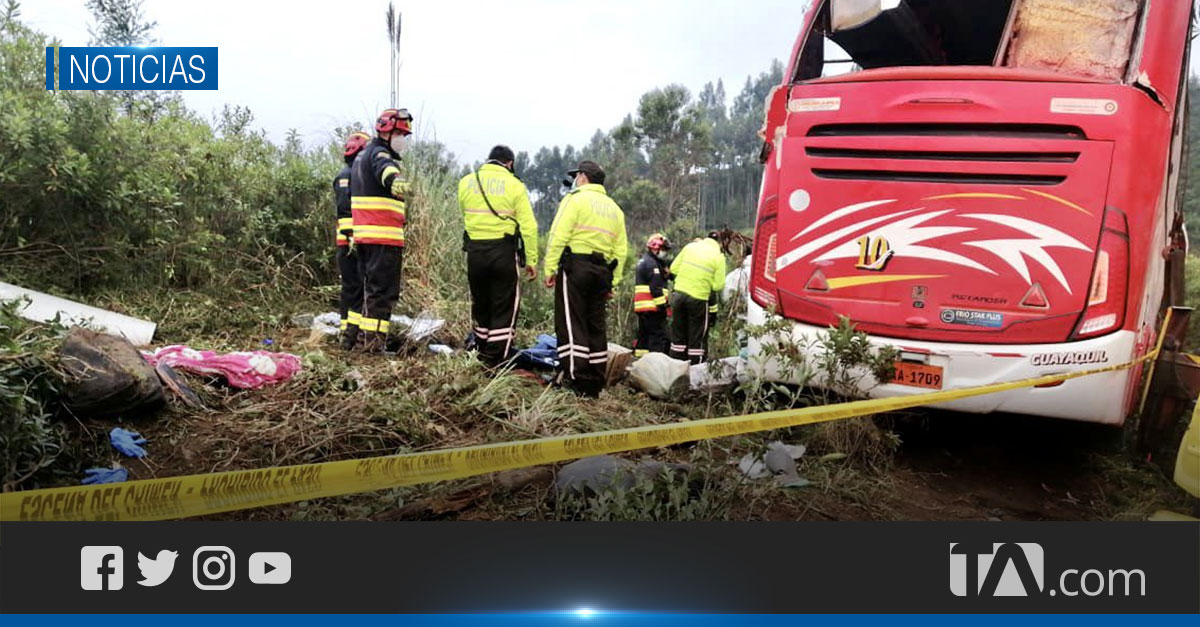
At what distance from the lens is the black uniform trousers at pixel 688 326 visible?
7227 mm

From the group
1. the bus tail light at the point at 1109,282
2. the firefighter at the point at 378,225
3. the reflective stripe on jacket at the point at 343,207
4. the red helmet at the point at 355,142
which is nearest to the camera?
the bus tail light at the point at 1109,282

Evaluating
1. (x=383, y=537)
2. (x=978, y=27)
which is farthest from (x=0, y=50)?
(x=978, y=27)

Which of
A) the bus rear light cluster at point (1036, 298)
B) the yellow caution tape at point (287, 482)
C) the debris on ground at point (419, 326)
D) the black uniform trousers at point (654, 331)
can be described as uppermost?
the bus rear light cluster at point (1036, 298)

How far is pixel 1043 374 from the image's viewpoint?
2.80 meters

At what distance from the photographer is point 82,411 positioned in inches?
102

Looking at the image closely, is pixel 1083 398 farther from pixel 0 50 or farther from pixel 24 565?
pixel 0 50

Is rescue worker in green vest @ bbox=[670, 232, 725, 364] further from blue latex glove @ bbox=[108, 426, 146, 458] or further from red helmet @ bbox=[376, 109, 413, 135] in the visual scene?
blue latex glove @ bbox=[108, 426, 146, 458]

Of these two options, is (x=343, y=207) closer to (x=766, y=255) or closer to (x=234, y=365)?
(x=234, y=365)

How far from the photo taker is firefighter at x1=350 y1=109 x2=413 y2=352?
477cm

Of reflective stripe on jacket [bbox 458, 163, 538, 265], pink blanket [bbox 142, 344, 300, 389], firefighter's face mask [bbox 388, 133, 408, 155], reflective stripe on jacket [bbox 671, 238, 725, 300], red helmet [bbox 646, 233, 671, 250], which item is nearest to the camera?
pink blanket [bbox 142, 344, 300, 389]

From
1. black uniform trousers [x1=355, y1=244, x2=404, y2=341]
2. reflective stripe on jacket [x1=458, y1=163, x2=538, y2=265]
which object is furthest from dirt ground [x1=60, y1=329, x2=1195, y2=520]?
reflective stripe on jacket [x1=458, y1=163, x2=538, y2=265]

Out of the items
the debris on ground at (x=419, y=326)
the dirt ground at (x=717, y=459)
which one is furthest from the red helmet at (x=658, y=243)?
the dirt ground at (x=717, y=459)

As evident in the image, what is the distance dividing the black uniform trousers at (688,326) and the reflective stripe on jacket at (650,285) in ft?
0.85

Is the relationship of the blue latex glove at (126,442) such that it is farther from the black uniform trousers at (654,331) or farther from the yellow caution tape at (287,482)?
the black uniform trousers at (654,331)
